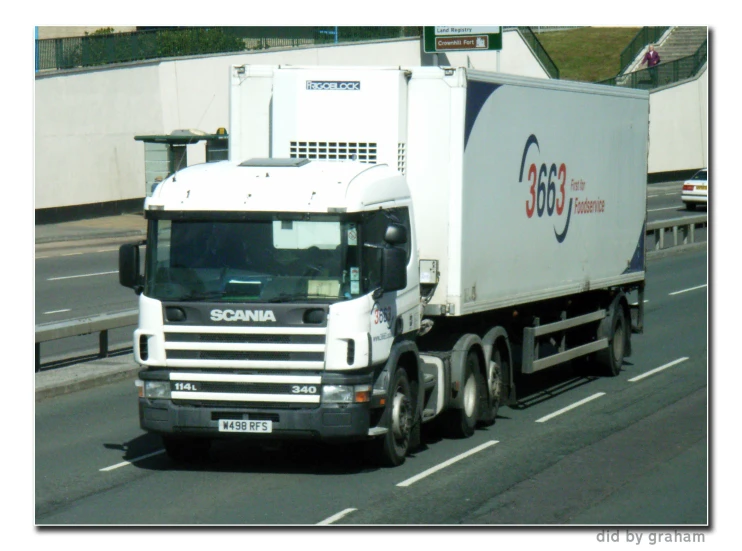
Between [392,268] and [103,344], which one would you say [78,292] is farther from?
[392,268]

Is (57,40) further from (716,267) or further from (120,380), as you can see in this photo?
(716,267)

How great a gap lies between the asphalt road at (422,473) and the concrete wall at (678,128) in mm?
42433

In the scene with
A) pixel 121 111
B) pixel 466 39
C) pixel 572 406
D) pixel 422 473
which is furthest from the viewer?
pixel 121 111

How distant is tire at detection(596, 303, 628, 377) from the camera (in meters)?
16.4

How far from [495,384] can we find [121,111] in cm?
2738

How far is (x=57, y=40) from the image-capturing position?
34188 mm

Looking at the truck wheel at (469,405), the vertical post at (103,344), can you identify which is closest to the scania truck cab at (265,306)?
the truck wheel at (469,405)

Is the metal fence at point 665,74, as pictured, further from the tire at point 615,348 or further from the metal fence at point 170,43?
the tire at point 615,348

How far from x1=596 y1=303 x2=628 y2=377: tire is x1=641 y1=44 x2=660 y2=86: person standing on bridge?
41970mm

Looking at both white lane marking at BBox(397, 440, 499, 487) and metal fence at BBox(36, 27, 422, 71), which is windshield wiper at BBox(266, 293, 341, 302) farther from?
metal fence at BBox(36, 27, 422, 71)

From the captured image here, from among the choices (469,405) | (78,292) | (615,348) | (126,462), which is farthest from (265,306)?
(78,292)

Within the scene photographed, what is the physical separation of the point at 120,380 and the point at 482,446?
5.22 meters

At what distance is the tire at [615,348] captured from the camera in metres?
16.4

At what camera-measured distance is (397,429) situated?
1079 centimetres
